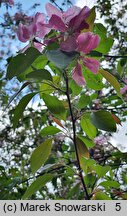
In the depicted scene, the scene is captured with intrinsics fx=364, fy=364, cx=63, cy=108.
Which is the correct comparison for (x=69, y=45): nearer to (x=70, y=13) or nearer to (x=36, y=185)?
(x=70, y=13)

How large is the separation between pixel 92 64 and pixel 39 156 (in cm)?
27

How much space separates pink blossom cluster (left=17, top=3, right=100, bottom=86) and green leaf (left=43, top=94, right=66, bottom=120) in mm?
108

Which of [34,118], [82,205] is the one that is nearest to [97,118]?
[82,205]

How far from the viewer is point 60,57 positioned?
0.67m

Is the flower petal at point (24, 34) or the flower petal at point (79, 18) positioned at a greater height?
the flower petal at point (24, 34)

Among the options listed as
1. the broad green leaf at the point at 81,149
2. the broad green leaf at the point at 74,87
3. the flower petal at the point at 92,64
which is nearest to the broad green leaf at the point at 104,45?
the flower petal at the point at 92,64

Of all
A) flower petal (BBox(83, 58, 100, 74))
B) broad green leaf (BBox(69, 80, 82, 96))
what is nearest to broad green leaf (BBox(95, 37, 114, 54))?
flower petal (BBox(83, 58, 100, 74))

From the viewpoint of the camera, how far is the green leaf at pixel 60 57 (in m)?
0.64

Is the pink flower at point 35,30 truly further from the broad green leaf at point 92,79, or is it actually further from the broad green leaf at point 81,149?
the broad green leaf at point 81,149

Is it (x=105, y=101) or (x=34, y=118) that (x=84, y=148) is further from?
(x=34, y=118)

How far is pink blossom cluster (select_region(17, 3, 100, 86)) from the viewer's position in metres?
0.74

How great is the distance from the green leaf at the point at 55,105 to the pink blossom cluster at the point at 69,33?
11 cm

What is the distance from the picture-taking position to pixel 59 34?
2.58 feet

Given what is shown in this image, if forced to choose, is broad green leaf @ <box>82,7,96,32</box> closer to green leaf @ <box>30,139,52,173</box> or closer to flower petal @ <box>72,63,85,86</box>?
flower petal @ <box>72,63,85,86</box>
